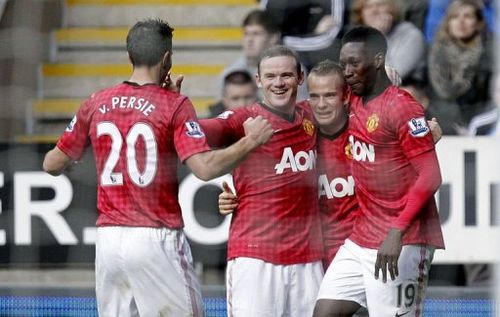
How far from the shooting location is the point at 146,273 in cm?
390

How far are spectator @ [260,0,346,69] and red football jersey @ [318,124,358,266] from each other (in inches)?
53.1

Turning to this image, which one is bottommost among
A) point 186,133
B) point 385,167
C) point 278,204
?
point 278,204

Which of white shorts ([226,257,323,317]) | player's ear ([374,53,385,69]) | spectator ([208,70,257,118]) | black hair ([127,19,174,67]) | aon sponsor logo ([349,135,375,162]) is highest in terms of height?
black hair ([127,19,174,67])

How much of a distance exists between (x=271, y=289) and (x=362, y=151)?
530 millimetres

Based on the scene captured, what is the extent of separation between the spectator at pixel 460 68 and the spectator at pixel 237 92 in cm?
76

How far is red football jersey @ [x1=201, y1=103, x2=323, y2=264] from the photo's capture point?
4.14 m

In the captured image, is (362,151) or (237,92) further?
(237,92)

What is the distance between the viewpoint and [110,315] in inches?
157

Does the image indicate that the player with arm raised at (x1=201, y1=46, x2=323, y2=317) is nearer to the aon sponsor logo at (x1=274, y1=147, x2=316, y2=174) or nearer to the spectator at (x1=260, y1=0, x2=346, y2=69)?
the aon sponsor logo at (x1=274, y1=147, x2=316, y2=174)

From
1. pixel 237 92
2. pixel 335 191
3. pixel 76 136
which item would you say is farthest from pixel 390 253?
pixel 237 92

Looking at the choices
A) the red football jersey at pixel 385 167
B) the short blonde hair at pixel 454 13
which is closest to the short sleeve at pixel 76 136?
the red football jersey at pixel 385 167

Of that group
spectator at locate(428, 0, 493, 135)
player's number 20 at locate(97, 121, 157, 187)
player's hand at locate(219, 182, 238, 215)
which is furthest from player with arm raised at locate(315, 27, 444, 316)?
spectator at locate(428, 0, 493, 135)

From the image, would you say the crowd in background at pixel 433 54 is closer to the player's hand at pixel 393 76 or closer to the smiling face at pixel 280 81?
the player's hand at pixel 393 76

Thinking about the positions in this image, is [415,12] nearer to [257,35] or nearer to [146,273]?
[257,35]
